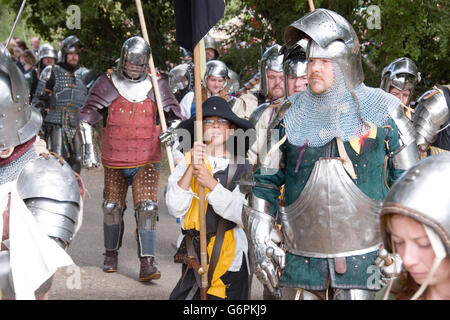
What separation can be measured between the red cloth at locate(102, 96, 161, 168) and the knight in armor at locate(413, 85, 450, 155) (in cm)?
228

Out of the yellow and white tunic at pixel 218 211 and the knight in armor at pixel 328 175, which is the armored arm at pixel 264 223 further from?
the yellow and white tunic at pixel 218 211

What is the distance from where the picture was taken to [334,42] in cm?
388

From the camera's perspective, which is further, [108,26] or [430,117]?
[108,26]

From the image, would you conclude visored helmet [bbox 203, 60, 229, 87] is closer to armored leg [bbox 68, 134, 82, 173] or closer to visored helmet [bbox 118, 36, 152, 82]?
visored helmet [bbox 118, 36, 152, 82]

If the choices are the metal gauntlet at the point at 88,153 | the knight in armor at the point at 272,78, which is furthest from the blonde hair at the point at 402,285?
the metal gauntlet at the point at 88,153

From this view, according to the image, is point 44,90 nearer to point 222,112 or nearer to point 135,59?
point 135,59

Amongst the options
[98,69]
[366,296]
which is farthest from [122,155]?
[98,69]

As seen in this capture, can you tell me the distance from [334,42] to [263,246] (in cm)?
108

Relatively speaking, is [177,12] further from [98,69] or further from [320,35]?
[98,69]

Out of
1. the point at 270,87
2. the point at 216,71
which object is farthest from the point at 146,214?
the point at 216,71

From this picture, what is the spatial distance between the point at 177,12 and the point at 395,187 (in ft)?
8.40

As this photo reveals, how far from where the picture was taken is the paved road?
242 inches

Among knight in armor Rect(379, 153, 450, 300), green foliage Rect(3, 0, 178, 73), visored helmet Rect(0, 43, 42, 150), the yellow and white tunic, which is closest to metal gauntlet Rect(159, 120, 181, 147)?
the yellow and white tunic
